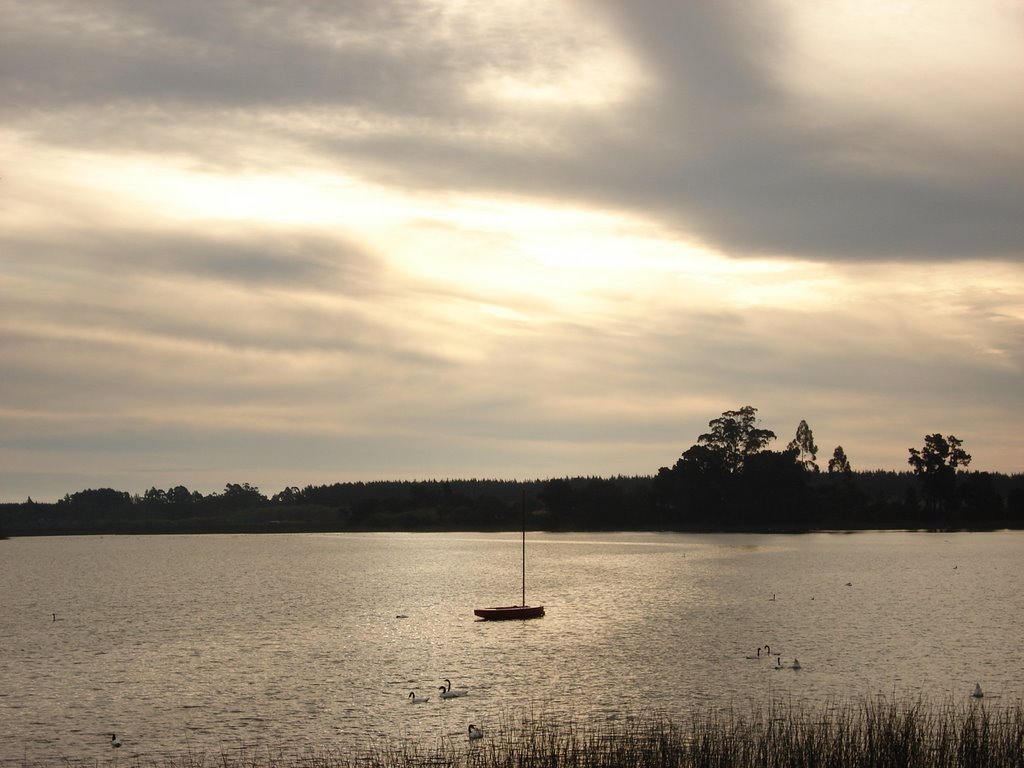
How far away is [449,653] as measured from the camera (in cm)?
6562

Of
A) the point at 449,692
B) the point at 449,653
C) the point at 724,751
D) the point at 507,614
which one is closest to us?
the point at 724,751

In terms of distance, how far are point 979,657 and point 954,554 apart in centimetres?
12372

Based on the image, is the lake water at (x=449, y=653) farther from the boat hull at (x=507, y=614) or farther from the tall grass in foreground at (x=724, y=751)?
the tall grass in foreground at (x=724, y=751)

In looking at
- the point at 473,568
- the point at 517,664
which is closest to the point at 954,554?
the point at 473,568

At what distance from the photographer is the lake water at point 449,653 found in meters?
44.6

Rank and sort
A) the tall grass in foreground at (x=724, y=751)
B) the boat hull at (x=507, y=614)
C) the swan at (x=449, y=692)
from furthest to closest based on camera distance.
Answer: the boat hull at (x=507, y=614)
the swan at (x=449, y=692)
the tall grass in foreground at (x=724, y=751)

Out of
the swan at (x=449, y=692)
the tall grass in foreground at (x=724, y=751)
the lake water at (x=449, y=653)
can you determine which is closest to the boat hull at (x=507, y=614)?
the lake water at (x=449, y=653)

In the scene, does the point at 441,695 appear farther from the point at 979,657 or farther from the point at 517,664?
the point at 979,657

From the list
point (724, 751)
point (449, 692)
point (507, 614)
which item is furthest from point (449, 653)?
point (724, 751)

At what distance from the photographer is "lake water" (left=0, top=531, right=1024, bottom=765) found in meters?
44.6

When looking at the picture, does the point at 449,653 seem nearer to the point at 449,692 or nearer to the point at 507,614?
the point at 449,692

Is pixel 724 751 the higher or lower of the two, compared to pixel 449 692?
higher

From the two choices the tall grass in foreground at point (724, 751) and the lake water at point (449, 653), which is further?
→ the lake water at point (449, 653)

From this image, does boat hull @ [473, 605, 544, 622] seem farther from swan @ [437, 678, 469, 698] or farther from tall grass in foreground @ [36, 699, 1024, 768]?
tall grass in foreground @ [36, 699, 1024, 768]
